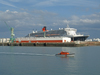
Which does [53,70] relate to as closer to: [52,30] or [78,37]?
[78,37]

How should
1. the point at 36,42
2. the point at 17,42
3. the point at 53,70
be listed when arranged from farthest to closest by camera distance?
the point at 17,42
the point at 36,42
the point at 53,70

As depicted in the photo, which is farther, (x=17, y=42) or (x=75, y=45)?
(x=17, y=42)

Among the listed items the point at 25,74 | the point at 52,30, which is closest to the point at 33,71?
the point at 25,74

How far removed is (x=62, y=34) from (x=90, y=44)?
17.6m

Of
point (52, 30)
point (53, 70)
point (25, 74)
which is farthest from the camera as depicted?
point (52, 30)

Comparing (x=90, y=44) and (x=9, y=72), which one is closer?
(x=9, y=72)

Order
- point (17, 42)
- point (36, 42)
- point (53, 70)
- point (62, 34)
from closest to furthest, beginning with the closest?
1. point (53, 70)
2. point (36, 42)
3. point (17, 42)
4. point (62, 34)

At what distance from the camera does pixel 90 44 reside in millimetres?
88000

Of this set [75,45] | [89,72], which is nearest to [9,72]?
[89,72]

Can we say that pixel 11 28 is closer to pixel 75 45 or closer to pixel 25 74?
pixel 75 45

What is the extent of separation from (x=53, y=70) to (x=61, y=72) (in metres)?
1.42

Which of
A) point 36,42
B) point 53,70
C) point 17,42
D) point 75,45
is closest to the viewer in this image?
point 53,70

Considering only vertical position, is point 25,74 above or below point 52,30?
below

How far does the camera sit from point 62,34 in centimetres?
9900
